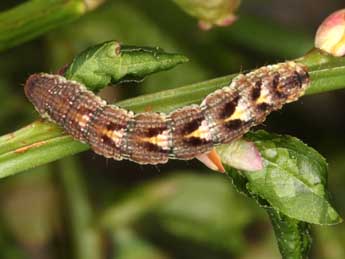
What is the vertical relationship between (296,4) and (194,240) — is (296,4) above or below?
above

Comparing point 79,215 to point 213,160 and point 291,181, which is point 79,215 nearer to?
point 213,160

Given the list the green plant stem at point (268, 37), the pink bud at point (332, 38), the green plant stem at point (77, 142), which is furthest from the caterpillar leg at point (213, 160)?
the green plant stem at point (268, 37)

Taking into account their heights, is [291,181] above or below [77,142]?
below

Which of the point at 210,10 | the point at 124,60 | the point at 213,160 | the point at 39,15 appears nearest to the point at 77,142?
the point at 124,60

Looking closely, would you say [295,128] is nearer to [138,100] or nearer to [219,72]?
[219,72]

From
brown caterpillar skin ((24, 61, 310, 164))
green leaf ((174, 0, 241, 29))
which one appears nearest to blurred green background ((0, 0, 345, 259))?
green leaf ((174, 0, 241, 29))

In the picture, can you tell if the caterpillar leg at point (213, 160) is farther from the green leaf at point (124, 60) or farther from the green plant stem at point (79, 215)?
the green plant stem at point (79, 215)

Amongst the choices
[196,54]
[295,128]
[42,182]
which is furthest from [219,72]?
[42,182]
